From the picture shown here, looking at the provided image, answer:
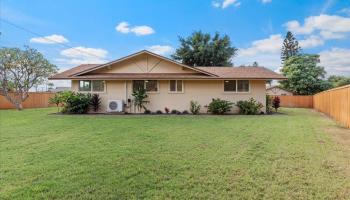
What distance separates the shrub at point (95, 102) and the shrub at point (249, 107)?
8.80 meters

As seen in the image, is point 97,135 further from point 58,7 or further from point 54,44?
point 54,44

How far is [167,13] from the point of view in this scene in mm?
23922

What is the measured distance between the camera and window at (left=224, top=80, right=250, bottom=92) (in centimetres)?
1861

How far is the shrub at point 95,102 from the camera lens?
18.5 m

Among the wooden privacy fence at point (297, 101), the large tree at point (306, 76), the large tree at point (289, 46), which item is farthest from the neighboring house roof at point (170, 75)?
the large tree at point (289, 46)

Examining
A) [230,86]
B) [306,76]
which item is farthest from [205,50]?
[230,86]

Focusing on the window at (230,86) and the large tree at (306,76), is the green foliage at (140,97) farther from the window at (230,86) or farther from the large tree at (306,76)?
the large tree at (306,76)

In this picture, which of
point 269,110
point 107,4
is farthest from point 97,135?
point 107,4

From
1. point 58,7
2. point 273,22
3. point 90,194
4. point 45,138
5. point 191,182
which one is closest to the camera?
point 90,194

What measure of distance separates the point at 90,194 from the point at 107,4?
20.4 m

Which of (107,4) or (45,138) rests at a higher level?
(107,4)

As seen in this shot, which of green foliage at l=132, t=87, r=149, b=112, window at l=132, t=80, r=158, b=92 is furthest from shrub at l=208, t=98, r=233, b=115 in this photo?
green foliage at l=132, t=87, r=149, b=112

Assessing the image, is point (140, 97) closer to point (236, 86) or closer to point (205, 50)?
point (236, 86)

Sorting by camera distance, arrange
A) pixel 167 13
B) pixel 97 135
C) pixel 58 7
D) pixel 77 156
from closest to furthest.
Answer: pixel 77 156 < pixel 97 135 < pixel 58 7 < pixel 167 13
